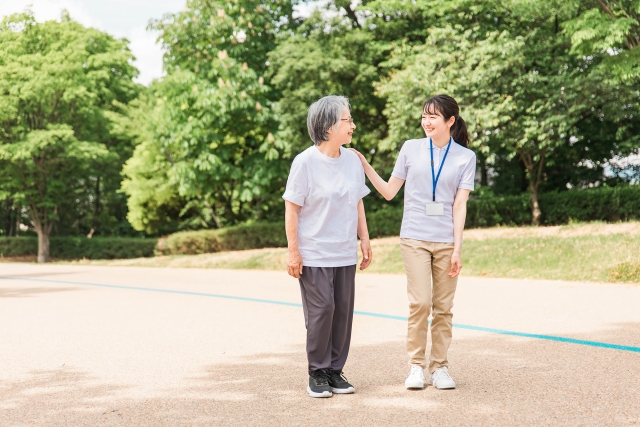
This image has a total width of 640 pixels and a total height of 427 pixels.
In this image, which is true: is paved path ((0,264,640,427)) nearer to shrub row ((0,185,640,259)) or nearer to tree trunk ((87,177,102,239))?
shrub row ((0,185,640,259))

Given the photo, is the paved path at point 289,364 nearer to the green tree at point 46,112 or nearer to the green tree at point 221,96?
the green tree at point 221,96

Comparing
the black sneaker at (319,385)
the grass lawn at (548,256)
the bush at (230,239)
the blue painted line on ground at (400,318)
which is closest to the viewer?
the black sneaker at (319,385)

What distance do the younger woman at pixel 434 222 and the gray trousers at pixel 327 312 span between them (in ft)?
1.33

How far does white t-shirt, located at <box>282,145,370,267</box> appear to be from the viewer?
14.4 feet

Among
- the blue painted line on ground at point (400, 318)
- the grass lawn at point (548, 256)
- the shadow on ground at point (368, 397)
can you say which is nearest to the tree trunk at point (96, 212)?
the grass lawn at point (548, 256)

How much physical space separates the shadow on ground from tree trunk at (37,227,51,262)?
29.6 m

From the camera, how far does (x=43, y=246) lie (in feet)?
109

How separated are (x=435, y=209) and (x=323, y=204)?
27.0 inches

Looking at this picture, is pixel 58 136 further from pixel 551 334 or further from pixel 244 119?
pixel 551 334

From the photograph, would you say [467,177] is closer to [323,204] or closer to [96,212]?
[323,204]

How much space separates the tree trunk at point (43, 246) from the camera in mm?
33031

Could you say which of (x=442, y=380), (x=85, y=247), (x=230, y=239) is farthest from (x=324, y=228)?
(x=85, y=247)

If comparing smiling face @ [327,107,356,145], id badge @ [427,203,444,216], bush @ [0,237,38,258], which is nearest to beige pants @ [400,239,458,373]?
id badge @ [427,203,444,216]

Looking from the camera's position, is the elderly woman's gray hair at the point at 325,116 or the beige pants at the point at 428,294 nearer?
the elderly woman's gray hair at the point at 325,116
